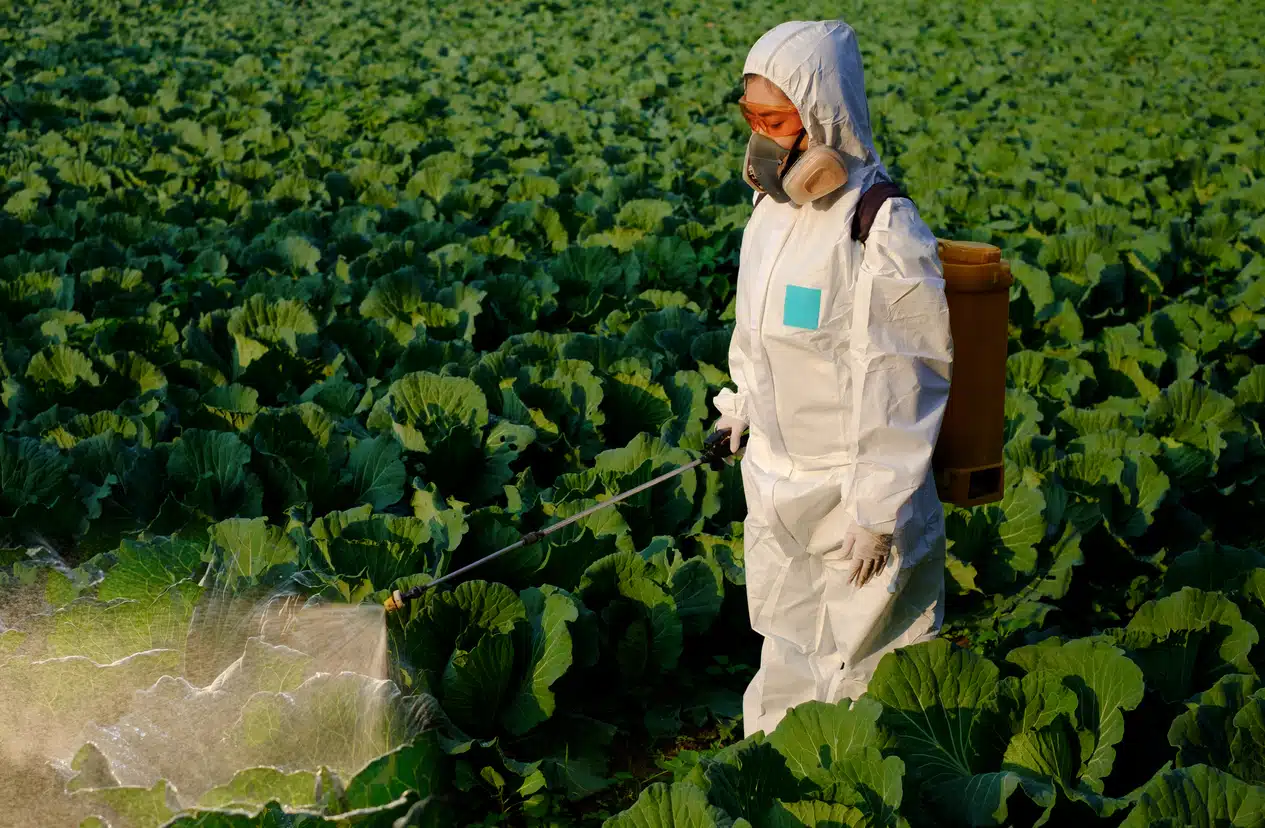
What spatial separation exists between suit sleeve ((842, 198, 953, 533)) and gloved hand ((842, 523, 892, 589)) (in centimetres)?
3

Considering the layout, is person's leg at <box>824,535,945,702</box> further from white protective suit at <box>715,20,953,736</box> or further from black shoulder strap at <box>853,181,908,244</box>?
black shoulder strap at <box>853,181,908,244</box>

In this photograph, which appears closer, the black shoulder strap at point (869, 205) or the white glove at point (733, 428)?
the black shoulder strap at point (869, 205)

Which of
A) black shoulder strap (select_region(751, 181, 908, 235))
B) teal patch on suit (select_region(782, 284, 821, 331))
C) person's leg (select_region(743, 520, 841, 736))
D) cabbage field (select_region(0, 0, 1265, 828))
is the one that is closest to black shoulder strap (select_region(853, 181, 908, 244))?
black shoulder strap (select_region(751, 181, 908, 235))

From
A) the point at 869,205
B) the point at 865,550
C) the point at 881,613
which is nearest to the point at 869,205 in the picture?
the point at 869,205

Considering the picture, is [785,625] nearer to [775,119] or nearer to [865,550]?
[865,550]

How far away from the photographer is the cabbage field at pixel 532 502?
2.52 m

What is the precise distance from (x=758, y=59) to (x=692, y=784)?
1.44m

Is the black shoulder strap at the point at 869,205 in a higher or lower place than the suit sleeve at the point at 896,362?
higher

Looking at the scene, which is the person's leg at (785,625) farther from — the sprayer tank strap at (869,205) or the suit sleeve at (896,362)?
the sprayer tank strap at (869,205)

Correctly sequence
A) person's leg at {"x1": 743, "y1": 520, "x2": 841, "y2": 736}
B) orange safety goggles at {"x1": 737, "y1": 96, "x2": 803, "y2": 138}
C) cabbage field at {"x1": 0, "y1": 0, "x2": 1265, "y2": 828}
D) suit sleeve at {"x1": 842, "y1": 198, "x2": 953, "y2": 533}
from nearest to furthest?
suit sleeve at {"x1": 842, "y1": 198, "x2": 953, "y2": 533} → orange safety goggles at {"x1": 737, "y1": 96, "x2": 803, "y2": 138} → cabbage field at {"x1": 0, "y1": 0, "x2": 1265, "y2": 828} → person's leg at {"x1": 743, "y1": 520, "x2": 841, "y2": 736}

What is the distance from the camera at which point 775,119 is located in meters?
2.42

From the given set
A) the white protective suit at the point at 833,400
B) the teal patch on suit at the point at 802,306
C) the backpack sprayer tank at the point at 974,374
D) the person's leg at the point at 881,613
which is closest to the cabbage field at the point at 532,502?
the person's leg at the point at 881,613

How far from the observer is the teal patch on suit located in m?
2.41

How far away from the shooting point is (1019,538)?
12.3 feet
